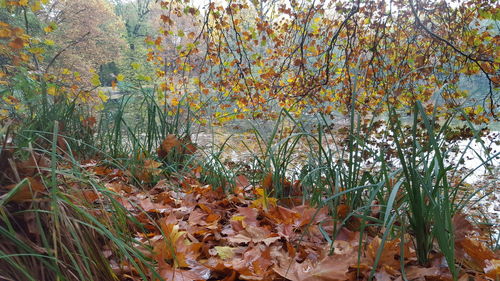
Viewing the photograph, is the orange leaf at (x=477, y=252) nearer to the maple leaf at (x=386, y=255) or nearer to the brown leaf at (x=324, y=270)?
the maple leaf at (x=386, y=255)

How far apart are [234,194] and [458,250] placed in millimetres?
1081

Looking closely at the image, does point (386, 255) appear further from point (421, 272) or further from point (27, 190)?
point (27, 190)

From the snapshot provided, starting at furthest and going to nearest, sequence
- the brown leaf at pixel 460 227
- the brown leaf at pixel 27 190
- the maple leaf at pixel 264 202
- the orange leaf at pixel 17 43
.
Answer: the orange leaf at pixel 17 43 < the maple leaf at pixel 264 202 < the brown leaf at pixel 460 227 < the brown leaf at pixel 27 190

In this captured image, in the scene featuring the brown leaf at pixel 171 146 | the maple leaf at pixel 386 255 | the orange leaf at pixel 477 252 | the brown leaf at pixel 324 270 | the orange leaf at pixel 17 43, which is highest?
the orange leaf at pixel 17 43

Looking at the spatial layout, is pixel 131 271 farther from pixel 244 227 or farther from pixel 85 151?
pixel 85 151

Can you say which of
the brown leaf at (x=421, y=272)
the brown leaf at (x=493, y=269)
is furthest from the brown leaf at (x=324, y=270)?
the brown leaf at (x=493, y=269)

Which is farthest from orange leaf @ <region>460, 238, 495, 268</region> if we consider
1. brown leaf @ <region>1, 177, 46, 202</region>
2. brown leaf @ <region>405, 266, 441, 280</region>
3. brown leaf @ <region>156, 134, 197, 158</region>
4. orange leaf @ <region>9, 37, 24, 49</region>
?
orange leaf @ <region>9, 37, 24, 49</region>

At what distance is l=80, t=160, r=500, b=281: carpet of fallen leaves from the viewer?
993 mm

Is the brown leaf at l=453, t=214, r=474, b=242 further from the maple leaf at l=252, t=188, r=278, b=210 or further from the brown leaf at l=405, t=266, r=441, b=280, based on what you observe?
the maple leaf at l=252, t=188, r=278, b=210

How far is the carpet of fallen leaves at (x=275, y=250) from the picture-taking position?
3.26 feet

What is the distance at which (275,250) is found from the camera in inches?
46.8

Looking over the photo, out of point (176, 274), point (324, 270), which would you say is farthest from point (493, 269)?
point (176, 274)

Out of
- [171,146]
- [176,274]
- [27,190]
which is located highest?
[171,146]

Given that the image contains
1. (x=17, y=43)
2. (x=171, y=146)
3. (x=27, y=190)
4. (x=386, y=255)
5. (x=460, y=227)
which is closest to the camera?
(x=27, y=190)
